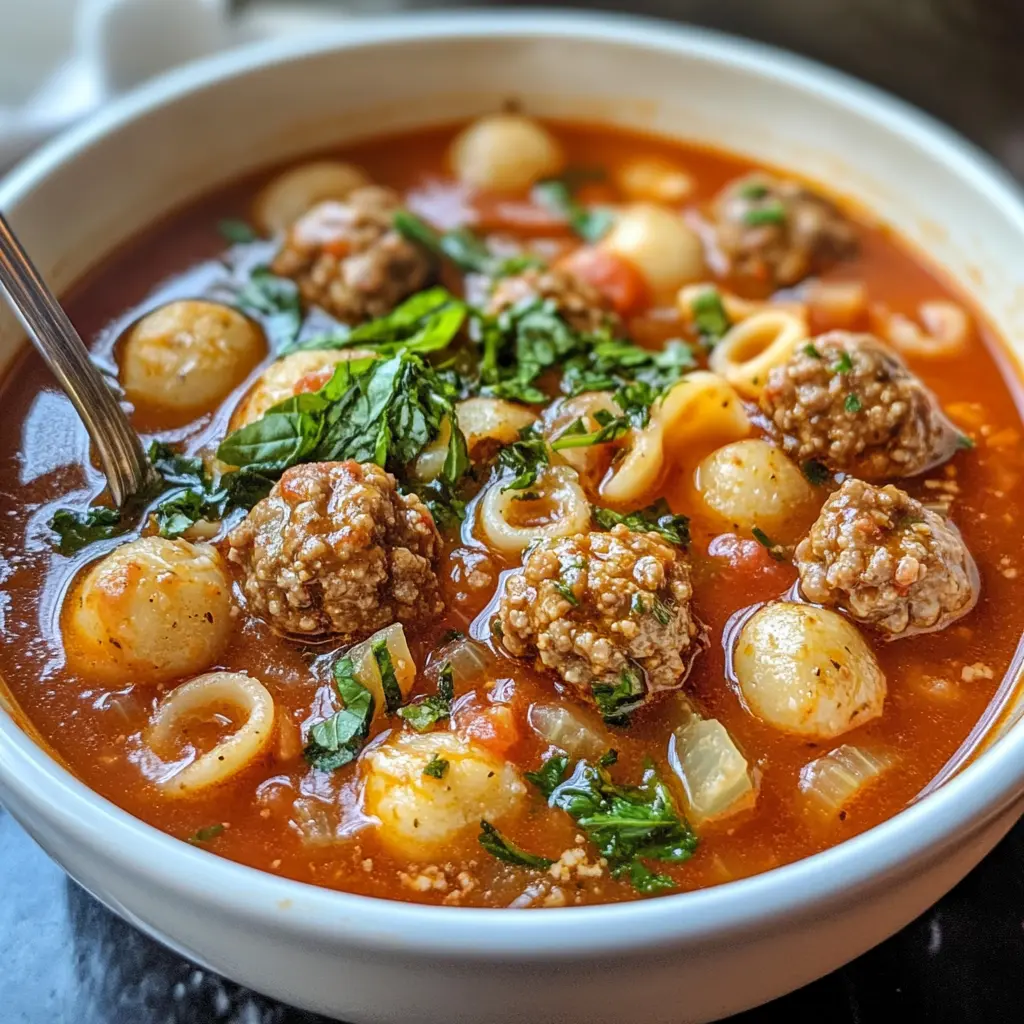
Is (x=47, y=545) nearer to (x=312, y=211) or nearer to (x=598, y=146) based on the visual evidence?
(x=312, y=211)

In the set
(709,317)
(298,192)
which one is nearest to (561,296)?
(709,317)

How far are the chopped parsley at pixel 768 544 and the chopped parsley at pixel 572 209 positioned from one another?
4.77 feet

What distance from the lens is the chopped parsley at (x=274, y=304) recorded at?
12.0ft

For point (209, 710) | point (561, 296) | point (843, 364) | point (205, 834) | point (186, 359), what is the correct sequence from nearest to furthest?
1. point (205, 834)
2. point (209, 710)
3. point (843, 364)
4. point (186, 359)
5. point (561, 296)

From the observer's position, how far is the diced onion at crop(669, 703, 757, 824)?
2584 millimetres

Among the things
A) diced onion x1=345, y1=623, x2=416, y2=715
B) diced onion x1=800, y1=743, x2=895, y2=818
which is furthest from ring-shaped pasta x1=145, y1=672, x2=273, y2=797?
diced onion x1=800, y1=743, x2=895, y2=818

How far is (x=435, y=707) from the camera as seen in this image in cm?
272

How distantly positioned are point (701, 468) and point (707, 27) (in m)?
3.08

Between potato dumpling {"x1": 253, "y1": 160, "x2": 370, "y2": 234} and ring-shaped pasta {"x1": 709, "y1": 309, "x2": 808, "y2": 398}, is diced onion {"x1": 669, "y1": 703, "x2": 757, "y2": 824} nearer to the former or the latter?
ring-shaped pasta {"x1": 709, "y1": 309, "x2": 808, "y2": 398}

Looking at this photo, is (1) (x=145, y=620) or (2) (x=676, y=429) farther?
(2) (x=676, y=429)

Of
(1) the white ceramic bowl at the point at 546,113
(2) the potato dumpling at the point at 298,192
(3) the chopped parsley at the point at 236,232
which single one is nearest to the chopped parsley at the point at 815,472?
(1) the white ceramic bowl at the point at 546,113

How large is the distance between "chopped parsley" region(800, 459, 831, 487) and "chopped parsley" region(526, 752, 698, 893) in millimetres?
1056

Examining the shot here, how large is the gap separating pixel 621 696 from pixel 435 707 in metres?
0.43

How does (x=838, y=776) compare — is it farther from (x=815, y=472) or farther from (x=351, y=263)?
(x=351, y=263)
